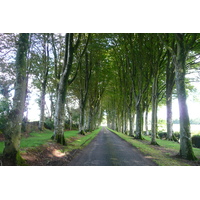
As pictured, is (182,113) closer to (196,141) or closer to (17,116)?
(17,116)

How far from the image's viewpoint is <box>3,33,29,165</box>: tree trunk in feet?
18.7

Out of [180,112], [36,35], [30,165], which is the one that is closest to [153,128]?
[180,112]

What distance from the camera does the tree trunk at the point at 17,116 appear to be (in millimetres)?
5707

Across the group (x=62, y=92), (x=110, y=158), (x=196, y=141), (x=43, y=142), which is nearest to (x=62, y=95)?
(x=62, y=92)

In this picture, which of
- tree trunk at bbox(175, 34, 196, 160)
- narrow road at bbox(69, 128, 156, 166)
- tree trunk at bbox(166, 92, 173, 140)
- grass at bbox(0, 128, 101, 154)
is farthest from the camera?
tree trunk at bbox(166, 92, 173, 140)

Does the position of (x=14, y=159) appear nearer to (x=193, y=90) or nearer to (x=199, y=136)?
(x=199, y=136)

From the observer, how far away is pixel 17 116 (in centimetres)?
600

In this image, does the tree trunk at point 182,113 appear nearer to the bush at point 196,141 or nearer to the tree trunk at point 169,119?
the tree trunk at point 169,119

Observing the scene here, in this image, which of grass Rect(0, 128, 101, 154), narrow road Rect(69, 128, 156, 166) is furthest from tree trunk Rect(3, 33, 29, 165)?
narrow road Rect(69, 128, 156, 166)

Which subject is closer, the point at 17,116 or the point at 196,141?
the point at 17,116

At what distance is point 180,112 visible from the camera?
847 centimetres

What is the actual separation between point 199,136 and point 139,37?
13.3m

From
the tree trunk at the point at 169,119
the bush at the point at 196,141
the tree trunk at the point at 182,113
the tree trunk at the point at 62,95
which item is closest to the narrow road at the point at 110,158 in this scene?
the tree trunk at the point at 182,113

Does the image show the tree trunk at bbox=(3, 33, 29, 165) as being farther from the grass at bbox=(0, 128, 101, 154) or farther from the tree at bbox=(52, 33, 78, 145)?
the tree at bbox=(52, 33, 78, 145)
